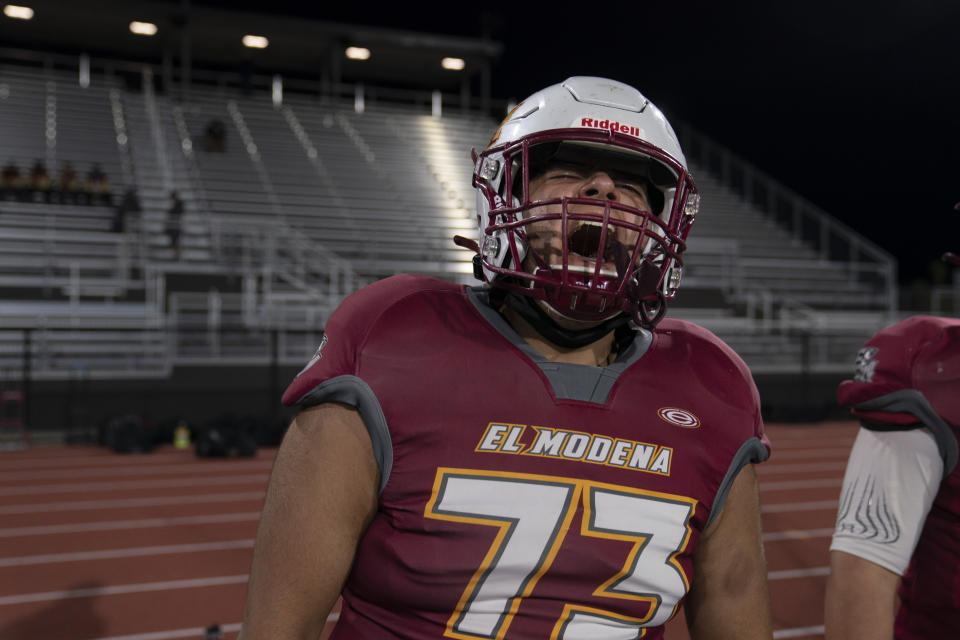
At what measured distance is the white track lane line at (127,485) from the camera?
580cm

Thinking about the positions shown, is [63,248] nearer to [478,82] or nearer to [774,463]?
[774,463]

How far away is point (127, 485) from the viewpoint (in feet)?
19.7

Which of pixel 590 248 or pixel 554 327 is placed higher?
pixel 590 248

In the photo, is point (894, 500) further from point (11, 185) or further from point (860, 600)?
point (11, 185)

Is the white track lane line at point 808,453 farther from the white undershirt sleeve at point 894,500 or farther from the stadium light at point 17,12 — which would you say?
the stadium light at point 17,12

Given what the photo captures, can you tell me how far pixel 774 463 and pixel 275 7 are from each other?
64.4ft

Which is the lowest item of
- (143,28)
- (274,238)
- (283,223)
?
(274,238)

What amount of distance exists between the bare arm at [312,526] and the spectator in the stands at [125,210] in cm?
1269

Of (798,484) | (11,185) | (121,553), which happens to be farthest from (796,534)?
(11,185)

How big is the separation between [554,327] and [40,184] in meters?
14.4

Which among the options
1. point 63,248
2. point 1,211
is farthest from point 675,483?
point 1,211

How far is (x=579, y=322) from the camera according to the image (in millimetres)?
1238

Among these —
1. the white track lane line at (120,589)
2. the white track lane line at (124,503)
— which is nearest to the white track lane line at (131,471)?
the white track lane line at (124,503)

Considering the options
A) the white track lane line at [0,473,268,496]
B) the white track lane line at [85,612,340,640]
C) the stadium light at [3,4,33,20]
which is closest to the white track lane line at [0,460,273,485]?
the white track lane line at [0,473,268,496]
